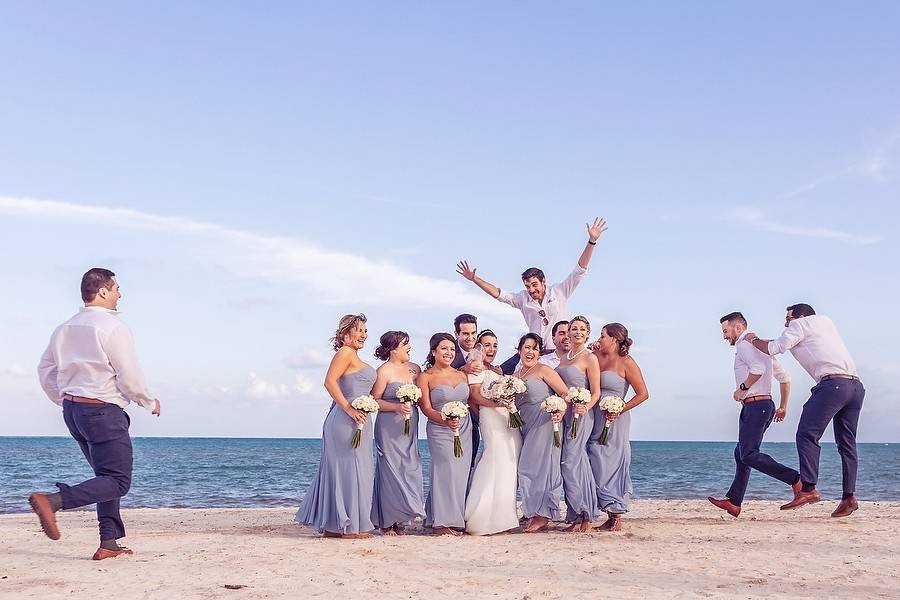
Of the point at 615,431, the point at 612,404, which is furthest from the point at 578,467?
the point at 612,404

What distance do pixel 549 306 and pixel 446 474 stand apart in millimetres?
2569

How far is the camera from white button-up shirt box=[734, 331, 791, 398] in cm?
1023

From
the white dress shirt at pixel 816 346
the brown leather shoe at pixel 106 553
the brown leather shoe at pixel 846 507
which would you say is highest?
the white dress shirt at pixel 816 346

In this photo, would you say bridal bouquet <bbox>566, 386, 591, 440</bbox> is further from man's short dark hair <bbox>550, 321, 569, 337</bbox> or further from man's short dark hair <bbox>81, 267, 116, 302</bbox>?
man's short dark hair <bbox>81, 267, 116, 302</bbox>

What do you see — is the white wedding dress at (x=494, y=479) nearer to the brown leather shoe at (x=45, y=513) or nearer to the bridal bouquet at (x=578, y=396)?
the bridal bouquet at (x=578, y=396)

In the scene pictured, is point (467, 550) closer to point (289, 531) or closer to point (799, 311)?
point (289, 531)

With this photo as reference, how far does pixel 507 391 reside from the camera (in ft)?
30.1

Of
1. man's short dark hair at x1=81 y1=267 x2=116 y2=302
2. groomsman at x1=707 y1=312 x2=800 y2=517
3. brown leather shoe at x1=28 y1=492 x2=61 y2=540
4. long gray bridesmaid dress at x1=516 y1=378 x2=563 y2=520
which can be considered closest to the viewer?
brown leather shoe at x1=28 y1=492 x2=61 y2=540

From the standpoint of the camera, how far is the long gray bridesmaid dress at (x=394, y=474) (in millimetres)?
9406

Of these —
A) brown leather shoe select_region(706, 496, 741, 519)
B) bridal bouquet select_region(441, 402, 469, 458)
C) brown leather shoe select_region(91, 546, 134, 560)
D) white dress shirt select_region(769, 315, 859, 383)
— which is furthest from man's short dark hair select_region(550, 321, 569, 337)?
brown leather shoe select_region(91, 546, 134, 560)

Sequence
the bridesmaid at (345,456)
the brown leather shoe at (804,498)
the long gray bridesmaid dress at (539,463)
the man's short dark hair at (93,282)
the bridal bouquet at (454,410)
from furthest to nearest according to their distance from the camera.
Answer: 1. the brown leather shoe at (804,498)
2. the long gray bridesmaid dress at (539,463)
3. the bridal bouquet at (454,410)
4. the bridesmaid at (345,456)
5. the man's short dark hair at (93,282)

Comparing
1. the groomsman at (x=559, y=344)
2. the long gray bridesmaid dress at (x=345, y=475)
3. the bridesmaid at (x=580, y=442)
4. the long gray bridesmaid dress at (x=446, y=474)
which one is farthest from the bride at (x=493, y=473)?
the long gray bridesmaid dress at (x=345, y=475)

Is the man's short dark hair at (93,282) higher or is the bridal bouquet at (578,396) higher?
the man's short dark hair at (93,282)

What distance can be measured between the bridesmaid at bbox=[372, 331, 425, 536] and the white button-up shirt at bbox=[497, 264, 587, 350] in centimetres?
195
